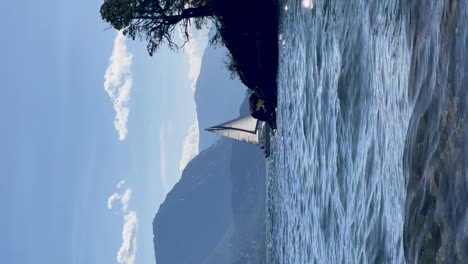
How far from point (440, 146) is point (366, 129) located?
Result: 142 inches

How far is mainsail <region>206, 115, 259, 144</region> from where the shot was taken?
33.1 meters

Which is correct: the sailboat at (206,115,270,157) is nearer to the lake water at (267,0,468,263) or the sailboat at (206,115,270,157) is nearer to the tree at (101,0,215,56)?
the tree at (101,0,215,56)

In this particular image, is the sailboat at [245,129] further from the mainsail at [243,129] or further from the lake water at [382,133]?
the lake water at [382,133]

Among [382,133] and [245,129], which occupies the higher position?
[382,133]

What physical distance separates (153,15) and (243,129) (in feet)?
34.5

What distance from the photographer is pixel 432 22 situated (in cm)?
643

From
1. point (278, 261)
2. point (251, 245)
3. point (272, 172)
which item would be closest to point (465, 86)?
point (278, 261)

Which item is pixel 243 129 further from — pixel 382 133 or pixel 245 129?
pixel 382 133

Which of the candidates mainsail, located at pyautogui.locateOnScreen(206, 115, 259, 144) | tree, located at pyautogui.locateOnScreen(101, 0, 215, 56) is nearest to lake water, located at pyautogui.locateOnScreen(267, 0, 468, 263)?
tree, located at pyautogui.locateOnScreen(101, 0, 215, 56)

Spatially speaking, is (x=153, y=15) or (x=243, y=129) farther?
(x=243, y=129)

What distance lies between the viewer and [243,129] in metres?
33.4

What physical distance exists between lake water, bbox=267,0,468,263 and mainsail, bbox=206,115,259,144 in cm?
1504

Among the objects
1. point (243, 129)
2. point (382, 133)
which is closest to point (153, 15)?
point (243, 129)

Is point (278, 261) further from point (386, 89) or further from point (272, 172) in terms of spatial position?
point (386, 89)
